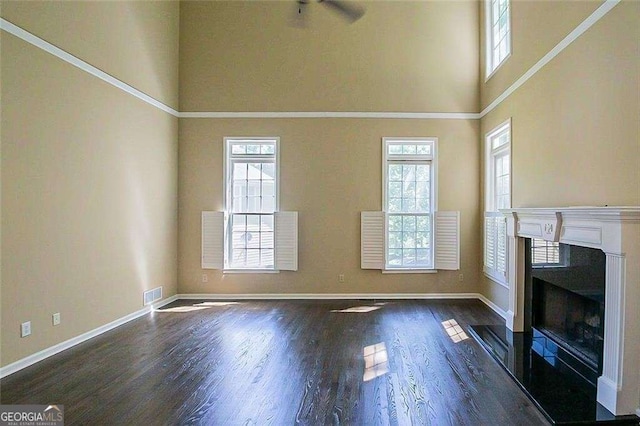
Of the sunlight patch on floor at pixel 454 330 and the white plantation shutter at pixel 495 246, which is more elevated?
the white plantation shutter at pixel 495 246

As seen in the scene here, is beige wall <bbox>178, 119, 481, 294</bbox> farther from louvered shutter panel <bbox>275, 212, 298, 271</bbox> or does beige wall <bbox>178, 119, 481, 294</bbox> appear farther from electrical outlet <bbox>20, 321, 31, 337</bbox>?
electrical outlet <bbox>20, 321, 31, 337</bbox>

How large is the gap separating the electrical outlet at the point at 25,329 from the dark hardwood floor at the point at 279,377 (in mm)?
301

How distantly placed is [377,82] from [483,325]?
12.6 ft

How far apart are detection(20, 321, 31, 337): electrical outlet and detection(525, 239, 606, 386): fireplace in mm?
4717

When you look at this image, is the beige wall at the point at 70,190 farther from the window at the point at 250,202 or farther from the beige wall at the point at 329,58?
the window at the point at 250,202

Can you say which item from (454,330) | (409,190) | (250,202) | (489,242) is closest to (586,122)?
(489,242)

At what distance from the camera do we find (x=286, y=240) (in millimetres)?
5527

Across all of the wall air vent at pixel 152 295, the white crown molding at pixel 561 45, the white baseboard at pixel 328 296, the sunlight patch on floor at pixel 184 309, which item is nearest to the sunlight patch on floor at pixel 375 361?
the white baseboard at pixel 328 296

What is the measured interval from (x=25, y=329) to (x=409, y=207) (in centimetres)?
494

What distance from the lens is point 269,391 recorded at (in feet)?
8.78

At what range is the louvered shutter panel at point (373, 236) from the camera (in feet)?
18.0

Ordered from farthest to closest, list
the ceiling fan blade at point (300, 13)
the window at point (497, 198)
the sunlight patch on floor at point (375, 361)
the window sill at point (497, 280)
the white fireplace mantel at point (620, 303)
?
the window at point (497, 198), the window sill at point (497, 280), the sunlight patch on floor at point (375, 361), the ceiling fan blade at point (300, 13), the white fireplace mantel at point (620, 303)

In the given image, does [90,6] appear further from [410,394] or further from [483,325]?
[483,325]

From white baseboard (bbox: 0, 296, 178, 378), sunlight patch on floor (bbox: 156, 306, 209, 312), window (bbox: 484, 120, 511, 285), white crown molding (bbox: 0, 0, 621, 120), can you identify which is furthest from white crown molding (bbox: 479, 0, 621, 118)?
white baseboard (bbox: 0, 296, 178, 378)
